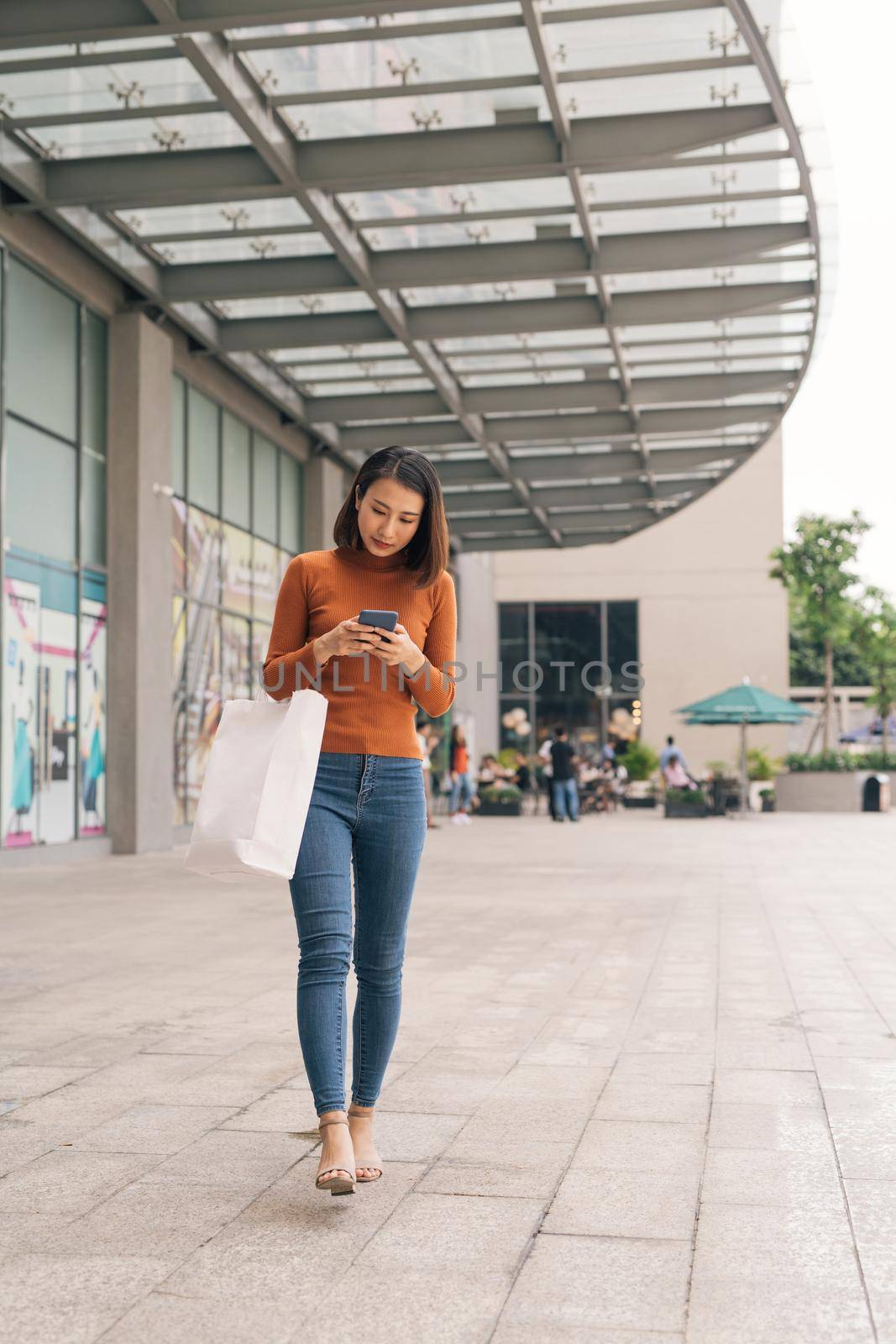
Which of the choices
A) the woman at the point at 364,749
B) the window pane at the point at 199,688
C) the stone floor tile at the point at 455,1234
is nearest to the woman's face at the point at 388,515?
the woman at the point at 364,749

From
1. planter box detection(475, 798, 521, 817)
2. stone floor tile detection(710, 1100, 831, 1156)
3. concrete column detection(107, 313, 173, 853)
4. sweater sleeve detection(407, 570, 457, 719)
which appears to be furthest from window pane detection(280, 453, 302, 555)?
A: sweater sleeve detection(407, 570, 457, 719)

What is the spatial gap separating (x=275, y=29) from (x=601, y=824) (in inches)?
642

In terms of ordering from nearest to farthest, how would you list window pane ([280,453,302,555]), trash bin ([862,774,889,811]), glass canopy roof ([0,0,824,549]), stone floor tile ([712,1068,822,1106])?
stone floor tile ([712,1068,822,1106])
glass canopy roof ([0,0,824,549])
window pane ([280,453,302,555])
trash bin ([862,774,889,811])

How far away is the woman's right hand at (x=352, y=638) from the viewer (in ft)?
10.9

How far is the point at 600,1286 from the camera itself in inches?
111

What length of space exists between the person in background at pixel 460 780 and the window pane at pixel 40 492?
1037 cm

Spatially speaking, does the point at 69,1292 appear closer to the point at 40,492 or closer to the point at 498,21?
the point at 498,21

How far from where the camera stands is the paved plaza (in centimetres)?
272

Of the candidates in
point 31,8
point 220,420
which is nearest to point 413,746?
point 31,8

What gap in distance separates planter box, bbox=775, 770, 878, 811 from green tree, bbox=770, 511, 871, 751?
7.73 feet

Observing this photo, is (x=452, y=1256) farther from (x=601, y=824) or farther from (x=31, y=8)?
(x=601, y=824)

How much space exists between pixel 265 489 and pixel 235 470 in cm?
133

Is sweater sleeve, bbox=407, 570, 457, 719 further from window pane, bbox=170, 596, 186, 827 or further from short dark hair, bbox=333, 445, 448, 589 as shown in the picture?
window pane, bbox=170, 596, 186, 827

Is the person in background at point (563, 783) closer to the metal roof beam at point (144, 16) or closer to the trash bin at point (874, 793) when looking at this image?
the trash bin at point (874, 793)
